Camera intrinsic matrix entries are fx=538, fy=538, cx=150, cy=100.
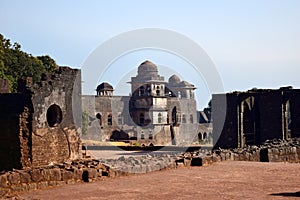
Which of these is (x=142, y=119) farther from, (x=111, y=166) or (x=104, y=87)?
(x=111, y=166)

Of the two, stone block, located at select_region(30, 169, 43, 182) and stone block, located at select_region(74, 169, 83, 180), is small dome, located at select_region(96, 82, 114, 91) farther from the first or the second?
stone block, located at select_region(30, 169, 43, 182)

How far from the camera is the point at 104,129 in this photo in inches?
1829

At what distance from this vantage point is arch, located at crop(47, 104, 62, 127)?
62.2 feet

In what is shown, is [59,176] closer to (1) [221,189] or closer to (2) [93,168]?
(2) [93,168]

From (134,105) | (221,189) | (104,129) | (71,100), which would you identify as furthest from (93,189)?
(134,105)

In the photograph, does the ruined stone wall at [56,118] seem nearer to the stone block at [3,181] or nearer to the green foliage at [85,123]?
the stone block at [3,181]

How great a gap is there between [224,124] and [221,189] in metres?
17.6

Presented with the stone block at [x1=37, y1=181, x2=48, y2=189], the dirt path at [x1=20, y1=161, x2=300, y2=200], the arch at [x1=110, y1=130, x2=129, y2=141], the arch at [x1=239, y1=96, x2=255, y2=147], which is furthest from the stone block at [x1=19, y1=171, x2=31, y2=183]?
the arch at [x1=110, y1=130, x2=129, y2=141]

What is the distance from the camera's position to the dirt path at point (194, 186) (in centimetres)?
901

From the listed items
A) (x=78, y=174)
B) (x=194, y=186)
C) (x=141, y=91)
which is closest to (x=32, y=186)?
(x=78, y=174)

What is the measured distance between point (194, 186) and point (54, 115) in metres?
10.1

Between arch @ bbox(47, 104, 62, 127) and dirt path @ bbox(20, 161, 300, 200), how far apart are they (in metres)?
7.43

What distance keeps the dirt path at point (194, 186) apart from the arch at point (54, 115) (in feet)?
24.4

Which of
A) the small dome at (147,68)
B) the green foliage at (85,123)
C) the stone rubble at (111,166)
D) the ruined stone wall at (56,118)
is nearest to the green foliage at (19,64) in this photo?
the green foliage at (85,123)
